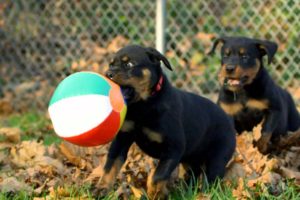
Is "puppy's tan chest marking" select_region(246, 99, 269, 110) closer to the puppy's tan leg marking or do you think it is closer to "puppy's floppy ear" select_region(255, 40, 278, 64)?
the puppy's tan leg marking

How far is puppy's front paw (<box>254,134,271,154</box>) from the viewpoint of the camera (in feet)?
17.6

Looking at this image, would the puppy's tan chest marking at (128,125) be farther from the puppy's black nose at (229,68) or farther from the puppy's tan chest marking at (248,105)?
the puppy's tan chest marking at (248,105)

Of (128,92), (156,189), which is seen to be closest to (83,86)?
(128,92)

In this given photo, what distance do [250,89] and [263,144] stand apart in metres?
0.60

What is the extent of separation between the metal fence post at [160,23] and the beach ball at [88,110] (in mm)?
3440

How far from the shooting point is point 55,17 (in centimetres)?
845

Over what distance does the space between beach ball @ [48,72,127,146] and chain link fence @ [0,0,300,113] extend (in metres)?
3.77

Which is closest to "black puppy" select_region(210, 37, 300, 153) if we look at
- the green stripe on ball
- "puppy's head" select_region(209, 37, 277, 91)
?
"puppy's head" select_region(209, 37, 277, 91)

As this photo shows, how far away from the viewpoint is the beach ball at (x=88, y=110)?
384 cm

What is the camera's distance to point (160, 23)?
737 centimetres

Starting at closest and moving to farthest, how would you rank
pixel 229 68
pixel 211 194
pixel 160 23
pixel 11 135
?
pixel 211 194 → pixel 229 68 → pixel 11 135 → pixel 160 23

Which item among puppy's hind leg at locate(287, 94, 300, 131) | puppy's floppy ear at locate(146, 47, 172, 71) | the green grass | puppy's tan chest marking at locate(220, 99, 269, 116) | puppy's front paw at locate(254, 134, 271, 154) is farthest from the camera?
puppy's hind leg at locate(287, 94, 300, 131)

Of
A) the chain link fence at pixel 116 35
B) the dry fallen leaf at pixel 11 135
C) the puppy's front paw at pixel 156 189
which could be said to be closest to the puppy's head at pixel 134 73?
the puppy's front paw at pixel 156 189

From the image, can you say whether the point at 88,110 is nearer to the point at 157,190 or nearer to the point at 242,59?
the point at 157,190
